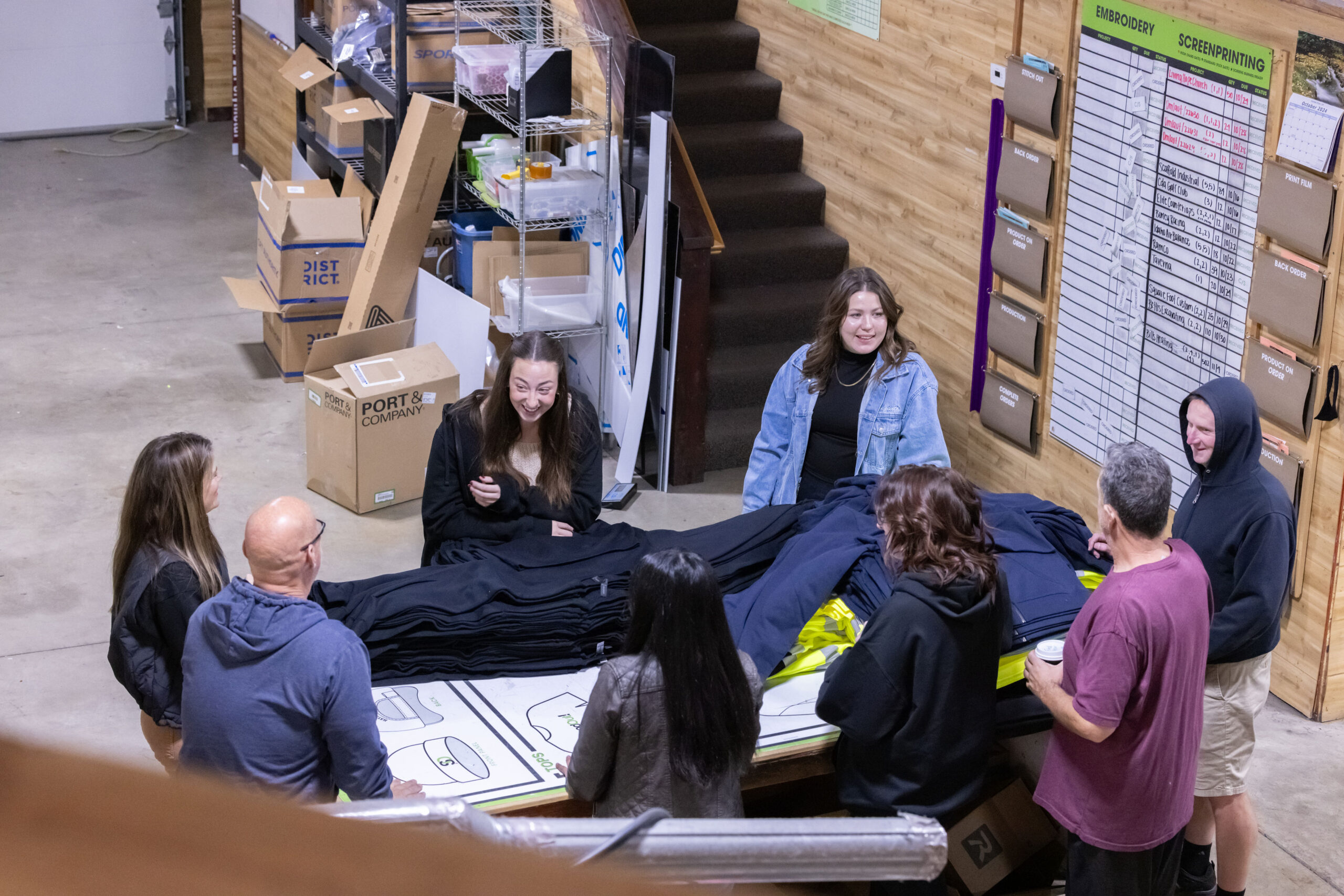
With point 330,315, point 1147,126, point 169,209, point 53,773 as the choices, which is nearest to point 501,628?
point 1147,126

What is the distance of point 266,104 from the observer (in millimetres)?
10961

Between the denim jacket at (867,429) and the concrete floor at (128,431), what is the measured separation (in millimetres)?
1295

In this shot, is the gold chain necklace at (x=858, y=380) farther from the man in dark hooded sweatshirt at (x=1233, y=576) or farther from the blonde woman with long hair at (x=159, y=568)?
the blonde woman with long hair at (x=159, y=568)

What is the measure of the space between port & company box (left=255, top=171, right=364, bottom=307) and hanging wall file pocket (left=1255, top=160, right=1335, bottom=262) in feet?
14.8

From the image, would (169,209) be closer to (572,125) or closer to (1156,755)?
(572,125)

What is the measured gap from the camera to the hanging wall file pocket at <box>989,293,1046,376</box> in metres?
5.61

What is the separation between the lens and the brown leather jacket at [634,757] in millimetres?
2758

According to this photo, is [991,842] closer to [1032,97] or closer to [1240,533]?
[1240,533]

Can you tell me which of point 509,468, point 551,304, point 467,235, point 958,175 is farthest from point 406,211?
point 509,468

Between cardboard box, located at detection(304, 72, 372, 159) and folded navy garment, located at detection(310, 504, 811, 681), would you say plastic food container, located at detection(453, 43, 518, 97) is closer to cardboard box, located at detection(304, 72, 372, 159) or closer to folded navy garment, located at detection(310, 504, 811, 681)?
cardboard box, located at detection(304, 72, 372, 159)

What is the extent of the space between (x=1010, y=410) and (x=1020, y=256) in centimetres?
65

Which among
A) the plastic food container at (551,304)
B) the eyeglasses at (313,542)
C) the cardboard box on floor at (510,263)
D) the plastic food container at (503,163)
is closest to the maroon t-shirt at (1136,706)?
the eyeglasses at (313,542)

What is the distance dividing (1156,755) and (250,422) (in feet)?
16.7

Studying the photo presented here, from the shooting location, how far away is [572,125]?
6398 mm
